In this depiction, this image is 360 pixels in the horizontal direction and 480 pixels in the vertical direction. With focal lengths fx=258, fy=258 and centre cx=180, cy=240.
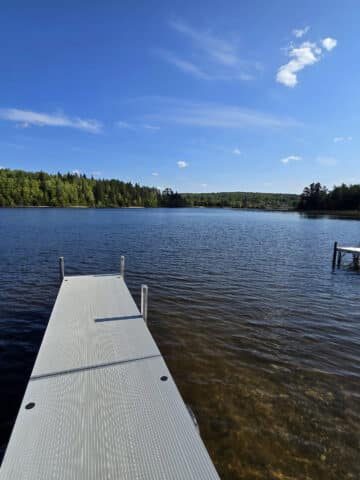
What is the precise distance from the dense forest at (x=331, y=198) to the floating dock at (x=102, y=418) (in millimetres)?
106712

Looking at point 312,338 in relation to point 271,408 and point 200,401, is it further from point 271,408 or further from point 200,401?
point 200,401

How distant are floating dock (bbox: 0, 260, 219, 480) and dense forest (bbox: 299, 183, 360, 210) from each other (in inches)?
4201

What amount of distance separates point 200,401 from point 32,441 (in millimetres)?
3072

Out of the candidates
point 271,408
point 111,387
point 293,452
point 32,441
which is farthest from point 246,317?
point 32,441

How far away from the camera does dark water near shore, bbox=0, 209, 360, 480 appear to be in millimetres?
4141

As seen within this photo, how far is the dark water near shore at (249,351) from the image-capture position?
13.6 ft

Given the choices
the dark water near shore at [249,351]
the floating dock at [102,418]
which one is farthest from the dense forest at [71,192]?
the floating dock at [102,418]

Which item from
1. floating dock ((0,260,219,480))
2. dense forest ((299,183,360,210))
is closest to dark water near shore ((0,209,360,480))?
floating dock ((0,260,219,480))

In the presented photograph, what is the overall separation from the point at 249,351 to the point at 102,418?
456cm

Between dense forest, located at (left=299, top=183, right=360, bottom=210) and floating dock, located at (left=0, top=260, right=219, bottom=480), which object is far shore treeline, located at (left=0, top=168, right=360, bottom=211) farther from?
floating dock, located at (left=0, top=260, right=219, bottom=480)

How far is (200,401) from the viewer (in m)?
5.07

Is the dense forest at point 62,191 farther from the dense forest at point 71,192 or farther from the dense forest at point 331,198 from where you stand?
the dense forest at point 331,198

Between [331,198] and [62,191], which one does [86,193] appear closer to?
[62,191]

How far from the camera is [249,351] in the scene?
6.88 metres
